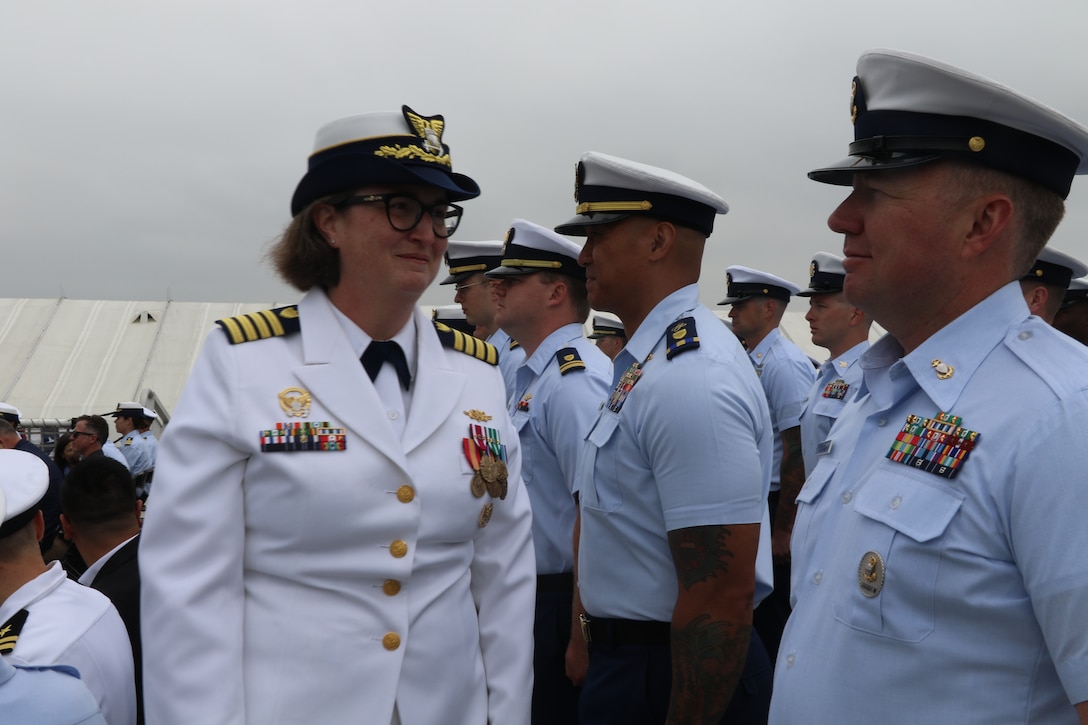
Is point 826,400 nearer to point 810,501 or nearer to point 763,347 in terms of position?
point 763,347

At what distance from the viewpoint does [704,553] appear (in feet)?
9.04

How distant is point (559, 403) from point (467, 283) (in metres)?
2.80

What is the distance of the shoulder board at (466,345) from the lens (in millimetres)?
2719

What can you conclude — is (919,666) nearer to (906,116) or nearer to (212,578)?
(906,116)

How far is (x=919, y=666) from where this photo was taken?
1.68m

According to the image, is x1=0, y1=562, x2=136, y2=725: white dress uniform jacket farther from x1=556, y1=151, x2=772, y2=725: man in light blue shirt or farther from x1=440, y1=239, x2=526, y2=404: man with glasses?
x1=440, y1=239, x2=526, y2=404: man with glasses

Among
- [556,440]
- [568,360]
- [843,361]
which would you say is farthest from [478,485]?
→ [843,361]

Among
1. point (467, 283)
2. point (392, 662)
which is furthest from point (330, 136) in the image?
point (467, 283)

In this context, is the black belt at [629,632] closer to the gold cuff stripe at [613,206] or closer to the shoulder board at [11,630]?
the gold cuff stripe at [613,206]

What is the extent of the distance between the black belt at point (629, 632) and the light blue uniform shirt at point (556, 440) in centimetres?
100

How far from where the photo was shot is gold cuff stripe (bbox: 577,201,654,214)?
3.31 m

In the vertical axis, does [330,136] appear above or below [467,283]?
above

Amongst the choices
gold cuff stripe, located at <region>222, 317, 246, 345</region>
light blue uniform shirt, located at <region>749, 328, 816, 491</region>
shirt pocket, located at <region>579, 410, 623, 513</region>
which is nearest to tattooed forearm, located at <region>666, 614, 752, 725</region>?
shirt pocket, located at <region>579, 410, 623, 513</region>

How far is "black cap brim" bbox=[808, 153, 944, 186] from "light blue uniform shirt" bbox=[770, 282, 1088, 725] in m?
0.32
